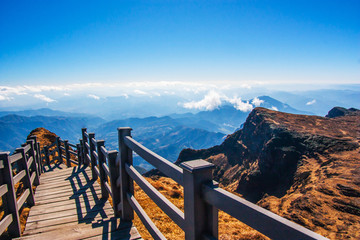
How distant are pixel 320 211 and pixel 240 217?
1478cm

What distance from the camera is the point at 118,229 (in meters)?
4.32

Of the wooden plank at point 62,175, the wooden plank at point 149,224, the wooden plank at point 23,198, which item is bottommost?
the wooden plank at point 62,175

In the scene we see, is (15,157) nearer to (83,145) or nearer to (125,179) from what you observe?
(125,179)

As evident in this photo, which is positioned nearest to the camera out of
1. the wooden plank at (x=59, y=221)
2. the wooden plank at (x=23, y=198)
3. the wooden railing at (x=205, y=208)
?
the wooden railing at (x=205, y=208)

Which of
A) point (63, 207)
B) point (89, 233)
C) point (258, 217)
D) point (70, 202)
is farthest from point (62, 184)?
point (258, 217)

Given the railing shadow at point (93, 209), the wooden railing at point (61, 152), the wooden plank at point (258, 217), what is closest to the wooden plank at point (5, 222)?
the railing shadow at point (93, 209)

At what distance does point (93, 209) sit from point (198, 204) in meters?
4.51

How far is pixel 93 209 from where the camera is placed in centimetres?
550

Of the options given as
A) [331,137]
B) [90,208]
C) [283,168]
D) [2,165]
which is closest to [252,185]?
[283,168]

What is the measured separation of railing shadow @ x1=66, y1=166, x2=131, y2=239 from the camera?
432 centimetres

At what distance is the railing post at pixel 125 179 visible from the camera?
436 cm

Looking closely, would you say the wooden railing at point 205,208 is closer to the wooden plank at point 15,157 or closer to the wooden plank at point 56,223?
the wooden plank at point 56,223

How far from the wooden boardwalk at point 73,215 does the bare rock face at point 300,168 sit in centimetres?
1108

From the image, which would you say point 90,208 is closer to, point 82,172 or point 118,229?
point 118,229
